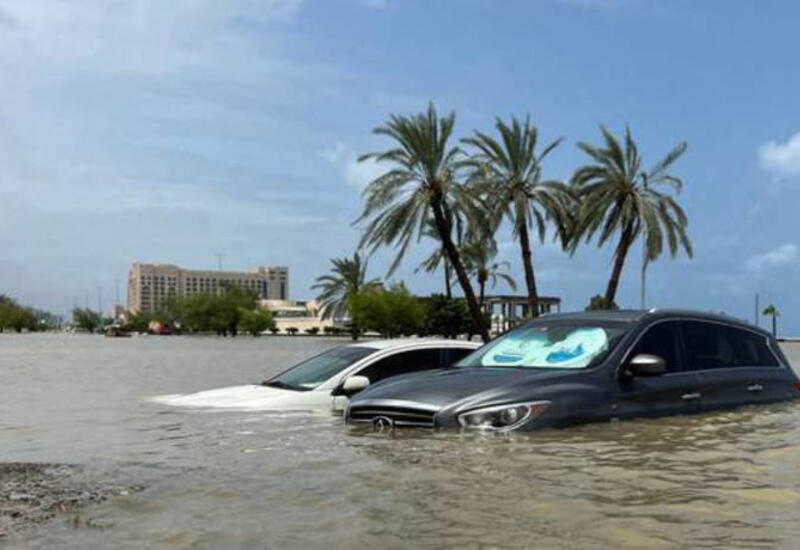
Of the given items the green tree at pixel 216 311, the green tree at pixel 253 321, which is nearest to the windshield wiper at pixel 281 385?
the green tree at pixel 253 321

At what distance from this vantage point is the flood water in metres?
4.65

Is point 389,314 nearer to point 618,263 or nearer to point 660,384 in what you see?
point 618,263

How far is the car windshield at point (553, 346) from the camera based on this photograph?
7785 millimetres

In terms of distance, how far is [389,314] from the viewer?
9875 centimetres

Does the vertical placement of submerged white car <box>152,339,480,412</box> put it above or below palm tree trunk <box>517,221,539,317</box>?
below

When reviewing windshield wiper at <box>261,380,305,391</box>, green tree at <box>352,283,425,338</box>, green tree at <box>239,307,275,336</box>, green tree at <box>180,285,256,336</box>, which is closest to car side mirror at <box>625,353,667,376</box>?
windshield wiper at <box>261,380,305,391</box>

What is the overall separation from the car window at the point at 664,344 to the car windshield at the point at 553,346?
21 cm

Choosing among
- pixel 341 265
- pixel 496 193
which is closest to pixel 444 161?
pixel 496 193

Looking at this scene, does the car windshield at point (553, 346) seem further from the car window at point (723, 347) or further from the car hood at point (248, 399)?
the car hood at point (248, 399)

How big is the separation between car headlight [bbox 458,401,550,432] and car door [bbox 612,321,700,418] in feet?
2.91

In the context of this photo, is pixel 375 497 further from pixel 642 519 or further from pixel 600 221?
pixel 600 221

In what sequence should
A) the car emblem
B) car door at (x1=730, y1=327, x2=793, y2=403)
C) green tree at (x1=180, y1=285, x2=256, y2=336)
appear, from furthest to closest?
green tree at (x1=180, y1=285, x2=256, y2=336) < car door at (x1=730, y1=327, x2=793, y2=403) < the car emblem

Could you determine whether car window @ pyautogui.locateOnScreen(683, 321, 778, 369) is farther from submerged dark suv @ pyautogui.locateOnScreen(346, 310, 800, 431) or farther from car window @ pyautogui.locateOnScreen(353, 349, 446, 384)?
car window @ pyautogui.locateOnScreen(353, 349, 446, 384)

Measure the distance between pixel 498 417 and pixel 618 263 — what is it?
33.6m
